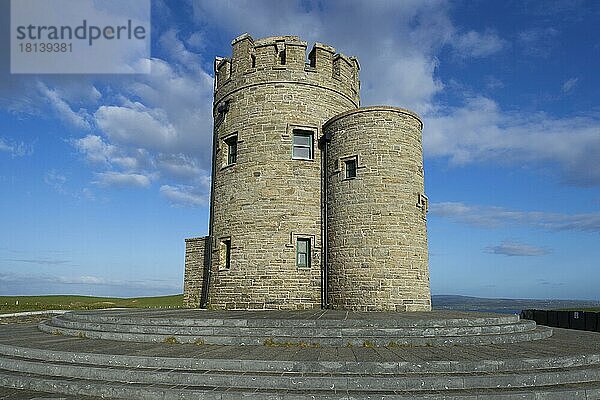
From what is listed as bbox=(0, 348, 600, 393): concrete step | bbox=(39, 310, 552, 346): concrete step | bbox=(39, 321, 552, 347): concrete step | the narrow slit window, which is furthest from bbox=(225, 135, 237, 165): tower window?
bbox=(0, 348, 600, 393): concrete step

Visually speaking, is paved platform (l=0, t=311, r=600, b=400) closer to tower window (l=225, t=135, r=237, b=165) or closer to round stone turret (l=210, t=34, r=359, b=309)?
round stone turret (l=210, t=34, r=359, b=309)

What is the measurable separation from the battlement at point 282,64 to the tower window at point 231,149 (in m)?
2.28

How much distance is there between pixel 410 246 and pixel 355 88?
8796 mm

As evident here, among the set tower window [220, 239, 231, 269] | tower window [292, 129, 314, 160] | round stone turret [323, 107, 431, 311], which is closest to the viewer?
round stone turret [323, 107, 431, 311]

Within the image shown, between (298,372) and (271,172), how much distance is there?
36.0 feet

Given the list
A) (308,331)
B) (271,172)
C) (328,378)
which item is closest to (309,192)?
(271,172)

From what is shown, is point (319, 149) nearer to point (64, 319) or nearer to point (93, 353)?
point (64, 319)

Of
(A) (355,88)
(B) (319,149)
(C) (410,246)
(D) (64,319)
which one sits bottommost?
(D) (64,319)

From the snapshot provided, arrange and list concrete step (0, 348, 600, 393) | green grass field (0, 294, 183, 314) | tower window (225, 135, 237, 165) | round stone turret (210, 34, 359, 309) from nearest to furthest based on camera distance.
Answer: concrete step (0, 348, 600, 393)
round stone turret (210, 34, 359, 309)
tower window (225, 135, 237, 165)
green grass field (0, 294, 183, 314)

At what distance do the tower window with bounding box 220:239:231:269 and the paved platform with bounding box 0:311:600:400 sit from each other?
8.60 meters

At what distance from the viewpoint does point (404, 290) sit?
1558cm

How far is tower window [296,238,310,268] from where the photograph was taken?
675 inches

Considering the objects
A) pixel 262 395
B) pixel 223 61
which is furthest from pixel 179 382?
pixel 223 61

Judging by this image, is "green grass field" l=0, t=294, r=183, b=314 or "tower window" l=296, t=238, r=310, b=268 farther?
"green grass field" l=0, t=294, r=183, b=314
